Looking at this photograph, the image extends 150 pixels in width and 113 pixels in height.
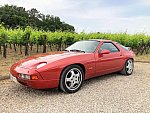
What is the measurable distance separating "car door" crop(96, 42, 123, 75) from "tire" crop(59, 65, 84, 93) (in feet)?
2.29

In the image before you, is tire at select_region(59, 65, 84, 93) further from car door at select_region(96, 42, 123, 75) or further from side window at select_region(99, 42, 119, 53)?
side window at select_region(99, 42, 119, 53)

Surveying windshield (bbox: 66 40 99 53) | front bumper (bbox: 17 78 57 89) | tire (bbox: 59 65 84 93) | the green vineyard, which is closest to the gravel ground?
tire (bbox: 59 65 84 93)

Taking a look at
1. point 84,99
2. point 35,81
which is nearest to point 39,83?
point 35,81

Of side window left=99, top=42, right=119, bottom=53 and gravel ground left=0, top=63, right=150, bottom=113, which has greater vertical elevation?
side window left=99, top=42, right=119, bottom=53

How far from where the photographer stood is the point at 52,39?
13.2 m

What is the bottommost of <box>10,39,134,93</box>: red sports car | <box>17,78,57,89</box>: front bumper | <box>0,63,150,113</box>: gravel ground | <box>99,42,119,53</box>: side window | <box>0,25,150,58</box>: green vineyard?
<box>0,63,150,113</box>: gravel ground

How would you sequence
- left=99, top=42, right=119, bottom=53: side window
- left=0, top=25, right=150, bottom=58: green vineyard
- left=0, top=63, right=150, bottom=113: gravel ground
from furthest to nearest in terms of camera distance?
left=0, top=25, right=150, bottom=58: green vineyard → left=99, top=42, right=119, bottom=53: side window → left=0, top=63, right=150, bottom=113: gravel ground

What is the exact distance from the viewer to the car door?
17.9ft

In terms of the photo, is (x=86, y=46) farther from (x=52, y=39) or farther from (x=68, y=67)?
(x=52, y=39)

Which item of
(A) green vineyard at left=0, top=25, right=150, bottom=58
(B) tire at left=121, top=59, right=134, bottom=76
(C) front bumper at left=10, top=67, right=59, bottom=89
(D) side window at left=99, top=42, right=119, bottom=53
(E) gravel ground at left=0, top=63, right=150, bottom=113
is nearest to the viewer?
(E) gravel ground at left=0, top=63, right=150, bottom=113

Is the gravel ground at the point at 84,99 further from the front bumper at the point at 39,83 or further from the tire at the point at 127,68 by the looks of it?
the tire at the point at 127,68

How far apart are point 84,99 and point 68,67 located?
0.81 metres

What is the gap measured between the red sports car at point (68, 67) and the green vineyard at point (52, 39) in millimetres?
5462

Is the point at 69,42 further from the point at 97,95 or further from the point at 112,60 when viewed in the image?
the point at 97,95
